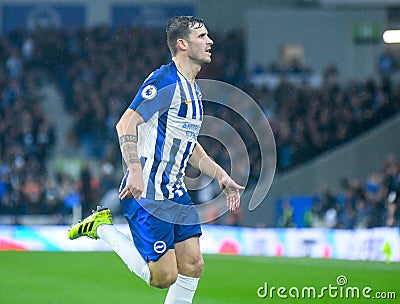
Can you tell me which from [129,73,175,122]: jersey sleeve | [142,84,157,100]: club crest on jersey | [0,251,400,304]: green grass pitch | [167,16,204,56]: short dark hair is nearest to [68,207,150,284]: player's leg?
[129,73,175,122]: jersey sleeve

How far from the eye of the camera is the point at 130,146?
19.4 ft

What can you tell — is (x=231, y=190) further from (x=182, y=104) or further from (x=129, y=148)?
(x=129, y=148)

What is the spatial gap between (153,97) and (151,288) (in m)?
4.39

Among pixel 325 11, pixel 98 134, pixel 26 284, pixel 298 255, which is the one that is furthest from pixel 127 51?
pixel 26 284

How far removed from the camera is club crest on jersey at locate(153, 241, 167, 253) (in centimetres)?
620

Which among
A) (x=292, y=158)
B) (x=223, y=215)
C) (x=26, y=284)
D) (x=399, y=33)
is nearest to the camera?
(x=26, y=284)

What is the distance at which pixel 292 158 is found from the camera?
61.7 ft

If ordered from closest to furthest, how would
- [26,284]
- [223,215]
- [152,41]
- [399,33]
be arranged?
1. [26,284]
2. [223,215]
3. [399,33]
4. [152,41]

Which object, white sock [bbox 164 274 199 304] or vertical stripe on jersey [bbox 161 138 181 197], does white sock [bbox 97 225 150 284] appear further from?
vertical stripe on jersey [bbox 161 138 181 197]

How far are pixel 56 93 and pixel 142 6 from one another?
124 inches

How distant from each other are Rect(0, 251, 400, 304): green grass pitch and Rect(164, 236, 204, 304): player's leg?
7.94ft

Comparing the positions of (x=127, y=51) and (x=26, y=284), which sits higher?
(x=127, y=51)

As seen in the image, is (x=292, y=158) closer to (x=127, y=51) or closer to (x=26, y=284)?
(x=127, y=51)

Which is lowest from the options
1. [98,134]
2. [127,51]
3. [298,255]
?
[298,255]
